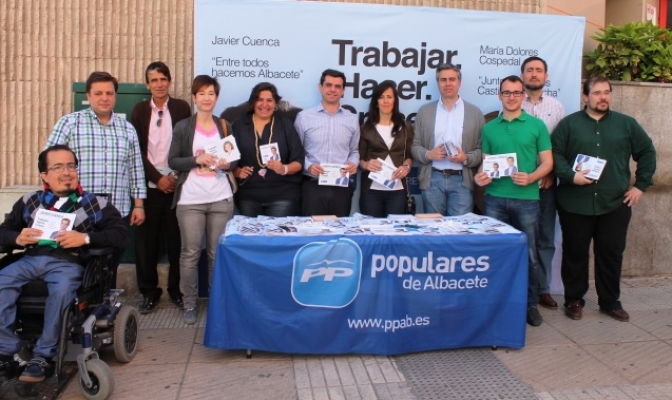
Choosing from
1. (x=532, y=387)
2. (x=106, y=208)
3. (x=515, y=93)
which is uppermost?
(x=515, y=93)

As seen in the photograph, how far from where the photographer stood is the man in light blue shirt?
5.62 m

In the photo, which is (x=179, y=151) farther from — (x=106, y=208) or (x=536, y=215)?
(x=536, y=215)

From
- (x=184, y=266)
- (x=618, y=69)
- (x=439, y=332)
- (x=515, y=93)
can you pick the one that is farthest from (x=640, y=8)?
(x=184, y=266)

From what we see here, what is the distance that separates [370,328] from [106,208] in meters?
2.06

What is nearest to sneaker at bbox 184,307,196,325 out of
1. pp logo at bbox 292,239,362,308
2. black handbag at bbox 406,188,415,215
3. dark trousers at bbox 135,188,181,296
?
dark trousers at bbox 135,188,181,296

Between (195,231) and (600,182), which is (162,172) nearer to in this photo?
(195,231)

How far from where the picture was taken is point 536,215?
17.9 ft

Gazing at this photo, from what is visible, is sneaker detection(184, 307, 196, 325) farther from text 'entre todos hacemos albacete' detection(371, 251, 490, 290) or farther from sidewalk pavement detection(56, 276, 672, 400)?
text 'entre todos hacemos albacete' detection(371, 251, 490, 290)

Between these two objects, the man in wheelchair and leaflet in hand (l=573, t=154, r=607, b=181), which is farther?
leaflet in hand (l=573, t=154, r=607, b=181)

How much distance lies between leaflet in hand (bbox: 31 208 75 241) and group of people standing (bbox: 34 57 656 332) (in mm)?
852

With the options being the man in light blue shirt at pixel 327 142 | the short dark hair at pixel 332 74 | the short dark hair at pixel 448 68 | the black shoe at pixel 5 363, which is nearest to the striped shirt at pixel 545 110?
the short dark hair at pixel 448 68

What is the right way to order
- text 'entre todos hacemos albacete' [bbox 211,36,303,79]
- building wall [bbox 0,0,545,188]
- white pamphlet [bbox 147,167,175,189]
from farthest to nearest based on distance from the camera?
1. building wall [bbox 0,0,545,188]
2. text 'entre todos hacemos albacete' [bbox 211,36,303,79]
3. white pamphlet [bbox 147,167,175,189]

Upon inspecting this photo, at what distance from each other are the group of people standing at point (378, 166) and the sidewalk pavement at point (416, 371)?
20.6 inches

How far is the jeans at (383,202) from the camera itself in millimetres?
5746
